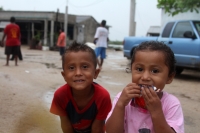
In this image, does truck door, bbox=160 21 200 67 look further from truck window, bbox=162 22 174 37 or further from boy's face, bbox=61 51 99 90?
boy's face, bbox=61 51 99 90

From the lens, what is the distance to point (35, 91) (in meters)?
5.55

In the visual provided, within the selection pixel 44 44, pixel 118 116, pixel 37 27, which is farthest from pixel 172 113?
pixel 37 27

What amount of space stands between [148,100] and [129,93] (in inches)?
5.2

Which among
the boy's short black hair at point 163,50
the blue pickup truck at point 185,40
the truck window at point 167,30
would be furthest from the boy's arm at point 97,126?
the truck window at point 167,30

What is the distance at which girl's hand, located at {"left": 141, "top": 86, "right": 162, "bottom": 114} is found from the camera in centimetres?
166

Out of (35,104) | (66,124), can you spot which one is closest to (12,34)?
(35,104)

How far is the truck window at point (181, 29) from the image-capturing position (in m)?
8.38

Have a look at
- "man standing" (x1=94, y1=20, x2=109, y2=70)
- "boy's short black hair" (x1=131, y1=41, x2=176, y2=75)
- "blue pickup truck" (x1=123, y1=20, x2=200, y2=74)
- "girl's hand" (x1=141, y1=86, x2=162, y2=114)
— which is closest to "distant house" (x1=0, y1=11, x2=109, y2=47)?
"man standing" (x1=94, y1=20, x2=109, y2=70)

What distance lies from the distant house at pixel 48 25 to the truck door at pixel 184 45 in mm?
18253

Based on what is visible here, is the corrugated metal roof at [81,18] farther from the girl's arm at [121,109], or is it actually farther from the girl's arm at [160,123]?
the girl's arm at [160,123]

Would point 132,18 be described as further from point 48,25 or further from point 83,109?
point 48,25

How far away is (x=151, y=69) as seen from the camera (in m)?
1.79

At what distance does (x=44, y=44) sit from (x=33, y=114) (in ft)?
74.2

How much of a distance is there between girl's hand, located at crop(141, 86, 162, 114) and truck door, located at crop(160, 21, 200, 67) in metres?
6.62
